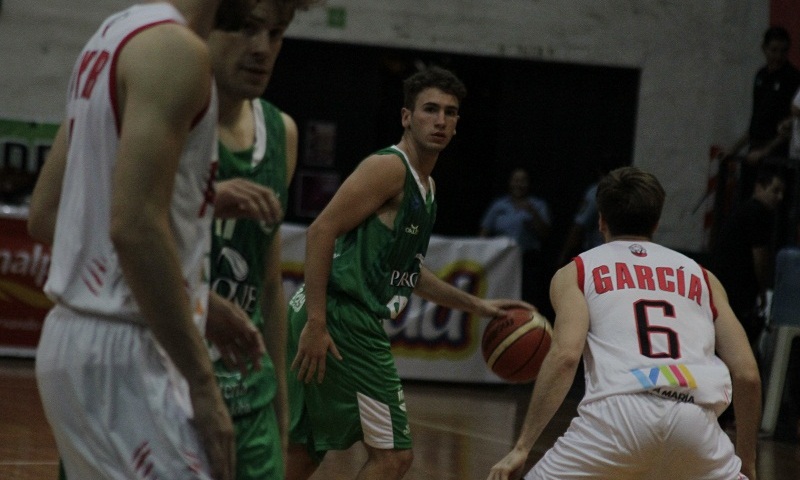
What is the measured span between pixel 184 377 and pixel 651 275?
229 cm

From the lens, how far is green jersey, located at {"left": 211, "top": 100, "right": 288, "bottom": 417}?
120 inches

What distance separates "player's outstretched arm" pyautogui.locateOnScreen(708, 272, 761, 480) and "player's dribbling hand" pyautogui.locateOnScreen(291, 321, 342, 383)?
148 cm

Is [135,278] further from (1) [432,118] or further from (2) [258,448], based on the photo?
(1) [432,118]

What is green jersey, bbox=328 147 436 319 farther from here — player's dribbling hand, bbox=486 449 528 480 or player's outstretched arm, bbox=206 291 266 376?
player's outstretched arm, bbox=206 291 266 376

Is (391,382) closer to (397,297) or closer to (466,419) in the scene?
(397,297)

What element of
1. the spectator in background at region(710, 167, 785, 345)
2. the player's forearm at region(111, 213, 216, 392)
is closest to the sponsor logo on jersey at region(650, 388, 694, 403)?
the player's forearm at region(111, 213, 216, 392)

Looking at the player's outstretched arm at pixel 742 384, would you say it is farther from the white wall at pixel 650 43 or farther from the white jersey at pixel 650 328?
the white wall at pixel 650 43

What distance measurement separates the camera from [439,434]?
866cm

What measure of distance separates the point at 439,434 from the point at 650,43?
6963 mm

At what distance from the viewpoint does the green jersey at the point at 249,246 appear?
3.04m

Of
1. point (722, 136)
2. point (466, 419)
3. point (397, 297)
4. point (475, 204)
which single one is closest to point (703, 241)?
point (722, 136)

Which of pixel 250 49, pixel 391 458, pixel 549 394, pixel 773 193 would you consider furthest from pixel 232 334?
pixel 773 193

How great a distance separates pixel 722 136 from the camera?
14.4 meters

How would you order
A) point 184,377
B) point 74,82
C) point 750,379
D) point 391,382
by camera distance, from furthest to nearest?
point 391,382
point 750,379
point 74,82
point 184,377
